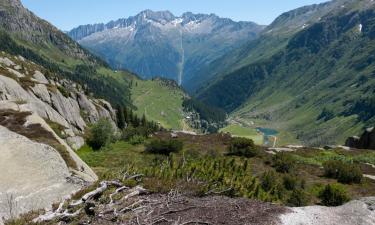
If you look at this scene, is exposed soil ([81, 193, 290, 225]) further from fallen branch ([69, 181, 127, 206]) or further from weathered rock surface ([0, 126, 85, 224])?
weathered rock surface ([0, 126, 85, 224])

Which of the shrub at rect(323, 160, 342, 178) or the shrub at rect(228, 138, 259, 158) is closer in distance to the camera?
the shrub at rect(323, 160, 342, 178)

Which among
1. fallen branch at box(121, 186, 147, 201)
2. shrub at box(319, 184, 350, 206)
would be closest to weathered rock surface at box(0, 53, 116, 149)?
shrub at box(319, 184, 350, 206)

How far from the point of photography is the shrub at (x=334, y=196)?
144 feet

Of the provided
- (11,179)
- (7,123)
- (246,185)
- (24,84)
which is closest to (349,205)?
(246,185)

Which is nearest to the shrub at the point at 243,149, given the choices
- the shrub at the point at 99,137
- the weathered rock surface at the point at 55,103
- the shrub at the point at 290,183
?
the shrub at the point at 290,183

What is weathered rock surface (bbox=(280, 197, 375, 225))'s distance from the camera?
2098 cm

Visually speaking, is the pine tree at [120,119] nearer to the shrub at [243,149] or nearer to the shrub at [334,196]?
the shrub at [243,149]

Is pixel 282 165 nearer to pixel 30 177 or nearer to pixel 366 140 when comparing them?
pixel 30 177

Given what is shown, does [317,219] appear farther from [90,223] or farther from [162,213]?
[90,223]

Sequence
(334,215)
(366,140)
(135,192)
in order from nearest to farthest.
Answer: (334,215), (135,192), (366,140)

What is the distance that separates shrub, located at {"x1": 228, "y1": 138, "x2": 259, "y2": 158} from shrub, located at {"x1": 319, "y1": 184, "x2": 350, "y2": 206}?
98.8 feet

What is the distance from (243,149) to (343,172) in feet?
60.7

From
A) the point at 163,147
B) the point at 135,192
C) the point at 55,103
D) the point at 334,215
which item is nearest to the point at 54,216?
the point at 135,192

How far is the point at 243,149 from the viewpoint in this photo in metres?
79.5
